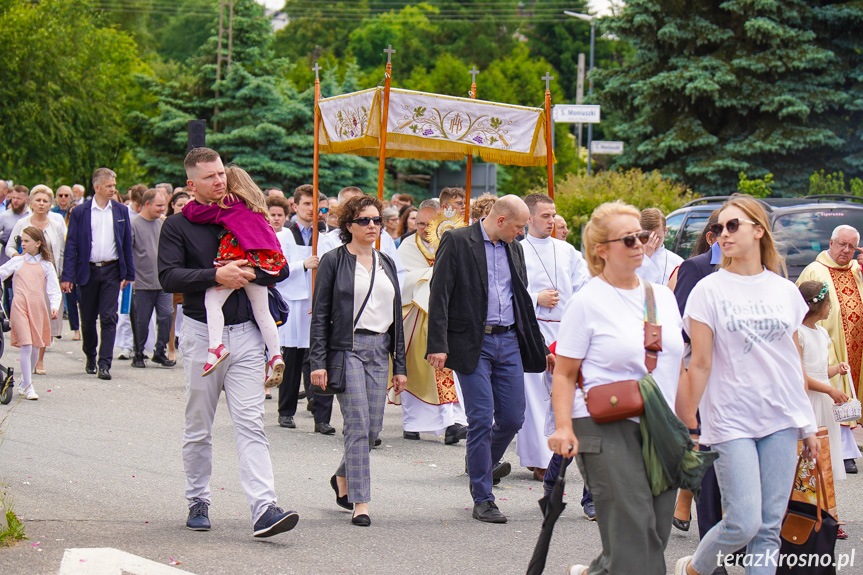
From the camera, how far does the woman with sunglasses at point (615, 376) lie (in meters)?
4.16

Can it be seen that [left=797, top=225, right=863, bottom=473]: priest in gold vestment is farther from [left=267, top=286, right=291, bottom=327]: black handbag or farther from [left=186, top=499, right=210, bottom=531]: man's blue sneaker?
[left=186, top=499, right=210, bottom=531]: man's blue sneaker

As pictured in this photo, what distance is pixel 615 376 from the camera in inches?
170

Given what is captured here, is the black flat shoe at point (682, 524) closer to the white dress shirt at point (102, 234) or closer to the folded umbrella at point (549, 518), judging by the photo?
the folded umbrella at point (549, 518)

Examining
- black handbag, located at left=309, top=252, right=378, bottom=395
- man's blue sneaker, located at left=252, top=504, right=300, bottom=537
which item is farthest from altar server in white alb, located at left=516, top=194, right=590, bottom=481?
man's blue sneaker, located at left=252, top=504, right=300, bottom=537

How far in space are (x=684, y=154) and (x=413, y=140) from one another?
20.3 metres

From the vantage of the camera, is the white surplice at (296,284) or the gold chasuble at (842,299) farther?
the white surplice at (296,284)

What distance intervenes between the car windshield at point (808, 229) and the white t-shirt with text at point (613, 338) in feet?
23.6

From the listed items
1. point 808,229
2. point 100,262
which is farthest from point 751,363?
point 100,262

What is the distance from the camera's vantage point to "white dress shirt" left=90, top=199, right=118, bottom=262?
12.0 m

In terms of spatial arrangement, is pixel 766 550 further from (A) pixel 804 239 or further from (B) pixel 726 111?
(B) pixel 726 111

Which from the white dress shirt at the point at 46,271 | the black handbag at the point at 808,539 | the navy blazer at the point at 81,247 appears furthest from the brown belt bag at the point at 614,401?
the navy blazer at the point at 81,247

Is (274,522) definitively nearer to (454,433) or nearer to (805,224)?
(454,433)

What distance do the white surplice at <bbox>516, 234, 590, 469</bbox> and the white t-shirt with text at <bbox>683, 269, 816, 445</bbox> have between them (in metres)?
3.15

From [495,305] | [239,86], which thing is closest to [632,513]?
[495,305]
